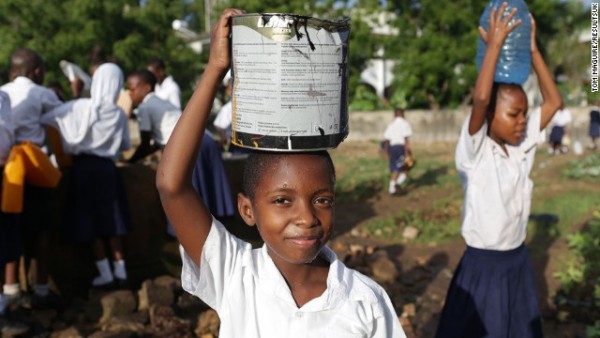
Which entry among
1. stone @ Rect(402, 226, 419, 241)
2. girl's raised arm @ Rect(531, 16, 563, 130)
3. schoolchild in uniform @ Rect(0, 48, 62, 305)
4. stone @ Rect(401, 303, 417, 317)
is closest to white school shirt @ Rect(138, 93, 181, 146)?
schoolchild in uniform @ Rect(0, 48, 62, 305)

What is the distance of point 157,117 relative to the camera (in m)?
4.66

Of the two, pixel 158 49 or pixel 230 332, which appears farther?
pixel 158 49

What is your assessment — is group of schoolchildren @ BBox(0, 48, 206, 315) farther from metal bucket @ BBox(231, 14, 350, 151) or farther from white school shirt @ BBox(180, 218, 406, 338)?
metal bucket @ BBox(231, 14, 350, 151)

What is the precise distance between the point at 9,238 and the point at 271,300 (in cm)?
265

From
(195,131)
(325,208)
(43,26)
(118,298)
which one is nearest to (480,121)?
(325,208)

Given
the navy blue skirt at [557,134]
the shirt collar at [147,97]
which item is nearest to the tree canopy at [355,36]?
the navy blue skirt at [557,134]

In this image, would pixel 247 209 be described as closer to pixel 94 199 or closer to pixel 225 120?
pixel 94 199

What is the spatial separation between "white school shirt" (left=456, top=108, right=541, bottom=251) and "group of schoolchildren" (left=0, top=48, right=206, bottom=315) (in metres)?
2.55

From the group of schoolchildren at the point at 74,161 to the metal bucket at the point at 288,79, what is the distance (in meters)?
2.68

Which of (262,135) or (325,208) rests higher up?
(262,135)

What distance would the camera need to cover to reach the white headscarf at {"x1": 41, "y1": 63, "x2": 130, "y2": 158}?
4.18 meters

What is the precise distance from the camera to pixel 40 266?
405cm

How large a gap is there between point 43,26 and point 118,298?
13.7 meters

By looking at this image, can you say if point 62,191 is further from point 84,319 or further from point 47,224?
point 84,319
